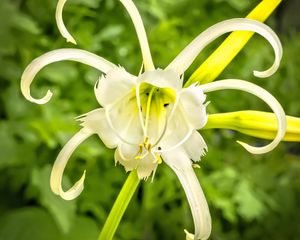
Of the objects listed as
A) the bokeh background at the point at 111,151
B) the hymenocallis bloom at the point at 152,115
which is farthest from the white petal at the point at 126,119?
the bokeh background at the point at 111,151

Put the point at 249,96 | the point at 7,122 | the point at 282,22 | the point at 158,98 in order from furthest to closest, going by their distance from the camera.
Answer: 1. the point at 282,22
2. the point at 249,96
3. the point at 7,122
4. the point at 158,98

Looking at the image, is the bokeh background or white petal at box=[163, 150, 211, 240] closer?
white petal at box=[163, 150, 211, 240]

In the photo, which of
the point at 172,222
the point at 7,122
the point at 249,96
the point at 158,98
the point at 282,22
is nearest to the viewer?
the point at 158,98

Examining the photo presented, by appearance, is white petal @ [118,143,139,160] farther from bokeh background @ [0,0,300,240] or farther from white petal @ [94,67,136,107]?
bokeh background @ [0,0,300,240]

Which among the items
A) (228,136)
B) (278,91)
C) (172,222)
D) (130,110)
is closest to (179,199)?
(172,222)

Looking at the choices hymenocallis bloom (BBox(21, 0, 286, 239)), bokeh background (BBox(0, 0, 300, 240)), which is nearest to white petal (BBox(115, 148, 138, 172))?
hymenocallis bloom (BBox(21, 0, 286, 239))

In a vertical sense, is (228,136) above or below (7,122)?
above

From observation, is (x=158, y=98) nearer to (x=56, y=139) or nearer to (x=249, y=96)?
(x=56, y=139)

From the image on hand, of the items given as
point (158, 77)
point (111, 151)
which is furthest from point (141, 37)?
point (111, 151)
